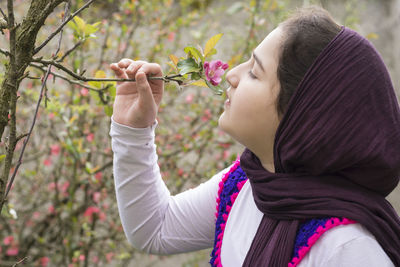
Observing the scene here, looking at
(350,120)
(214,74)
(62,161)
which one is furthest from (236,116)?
(62,161)

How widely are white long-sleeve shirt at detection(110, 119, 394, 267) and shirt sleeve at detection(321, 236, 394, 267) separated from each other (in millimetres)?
258

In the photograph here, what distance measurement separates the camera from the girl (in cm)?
95

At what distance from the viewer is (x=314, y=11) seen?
1083 mm

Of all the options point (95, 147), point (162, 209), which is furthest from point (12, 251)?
point (162, 209)

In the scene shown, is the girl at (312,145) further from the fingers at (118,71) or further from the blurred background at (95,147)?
the blurred background at (95,147)

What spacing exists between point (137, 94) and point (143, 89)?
0.11 m

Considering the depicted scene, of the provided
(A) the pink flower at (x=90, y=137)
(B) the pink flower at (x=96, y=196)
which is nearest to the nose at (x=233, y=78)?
(A) the pink flower at (x=90, y=137)

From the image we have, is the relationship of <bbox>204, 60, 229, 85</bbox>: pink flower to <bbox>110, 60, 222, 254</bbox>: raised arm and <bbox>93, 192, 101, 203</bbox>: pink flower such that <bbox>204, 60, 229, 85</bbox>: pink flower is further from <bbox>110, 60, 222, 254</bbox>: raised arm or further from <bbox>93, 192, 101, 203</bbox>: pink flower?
<bbox>93, 192, 101, 203</bbox>: pink flower

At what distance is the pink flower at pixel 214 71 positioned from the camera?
1.02m

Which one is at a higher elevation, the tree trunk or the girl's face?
the tree trunk

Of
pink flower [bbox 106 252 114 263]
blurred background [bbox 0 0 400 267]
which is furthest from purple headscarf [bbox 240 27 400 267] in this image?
pink flower [bbox 106 252 114 263]

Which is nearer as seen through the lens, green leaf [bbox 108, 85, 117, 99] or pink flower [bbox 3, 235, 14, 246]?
green leaf [bbox 108, 85, 117, 99]

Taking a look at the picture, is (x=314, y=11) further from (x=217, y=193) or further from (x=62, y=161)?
(x=62, y=161)

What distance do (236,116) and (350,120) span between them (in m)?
0.25
